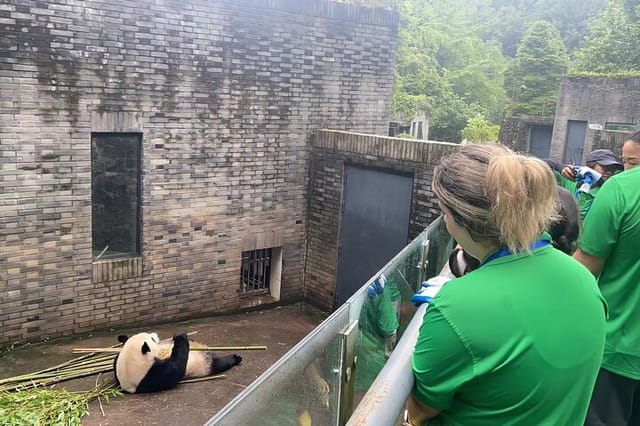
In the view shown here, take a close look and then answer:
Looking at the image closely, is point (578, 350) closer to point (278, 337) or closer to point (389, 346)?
point (389, 346)

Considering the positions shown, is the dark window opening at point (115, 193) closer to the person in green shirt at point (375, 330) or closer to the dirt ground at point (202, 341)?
the dirt ground at point (202, 341)

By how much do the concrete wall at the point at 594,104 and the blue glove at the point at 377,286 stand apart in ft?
58.9

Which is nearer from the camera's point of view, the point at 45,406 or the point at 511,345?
the point at 511,345

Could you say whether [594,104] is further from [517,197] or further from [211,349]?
[517,197]

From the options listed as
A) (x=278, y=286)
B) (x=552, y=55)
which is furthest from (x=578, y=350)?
(x=552, y=55)

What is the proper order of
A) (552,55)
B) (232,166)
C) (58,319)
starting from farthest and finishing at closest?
1. (552,55)
2. (232,166)
3. (58,319)

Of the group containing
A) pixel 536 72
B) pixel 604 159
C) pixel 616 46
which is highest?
pixel 616 46

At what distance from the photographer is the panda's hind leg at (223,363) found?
733 cm

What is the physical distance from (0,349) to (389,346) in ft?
21.5

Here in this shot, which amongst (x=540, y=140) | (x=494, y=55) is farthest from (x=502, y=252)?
(x=494, y=55)

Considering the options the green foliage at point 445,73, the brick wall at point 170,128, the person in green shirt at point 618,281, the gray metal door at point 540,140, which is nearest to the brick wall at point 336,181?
the brick wall at point 170,128

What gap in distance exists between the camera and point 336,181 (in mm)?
9625

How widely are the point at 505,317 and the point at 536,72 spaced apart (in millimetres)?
38783

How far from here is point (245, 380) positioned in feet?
23.7
